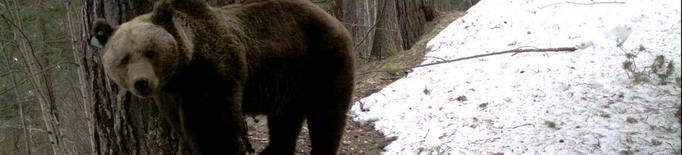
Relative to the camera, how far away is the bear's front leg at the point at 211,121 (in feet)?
10.0

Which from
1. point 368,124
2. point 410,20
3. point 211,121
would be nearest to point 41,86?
point 368,124

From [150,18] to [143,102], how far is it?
948 mm

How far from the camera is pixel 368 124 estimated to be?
18.9ft

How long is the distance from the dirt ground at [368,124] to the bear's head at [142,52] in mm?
1815

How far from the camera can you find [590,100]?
5.10 meters

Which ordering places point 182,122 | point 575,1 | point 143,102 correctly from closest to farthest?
point 182,122
point 143,102
point 575,1

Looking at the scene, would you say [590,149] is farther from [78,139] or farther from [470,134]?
[78,139]

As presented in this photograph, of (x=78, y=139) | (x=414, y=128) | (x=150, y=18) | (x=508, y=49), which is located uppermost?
(x=150, y=18)

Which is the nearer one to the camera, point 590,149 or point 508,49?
point 590,149

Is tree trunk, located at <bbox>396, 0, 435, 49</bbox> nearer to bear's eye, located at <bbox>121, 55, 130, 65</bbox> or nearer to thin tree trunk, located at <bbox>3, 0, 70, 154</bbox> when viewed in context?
thin tree trunk, located at <bbox>3, 0, 70, 154</bbox>

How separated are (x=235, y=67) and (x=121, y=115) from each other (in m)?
1.04

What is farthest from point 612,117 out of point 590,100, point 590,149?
point 590,149

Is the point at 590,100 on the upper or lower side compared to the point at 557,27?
lower

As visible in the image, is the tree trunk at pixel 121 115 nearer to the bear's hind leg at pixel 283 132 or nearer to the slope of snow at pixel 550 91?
the bear's hind leg at pixel 283 132
